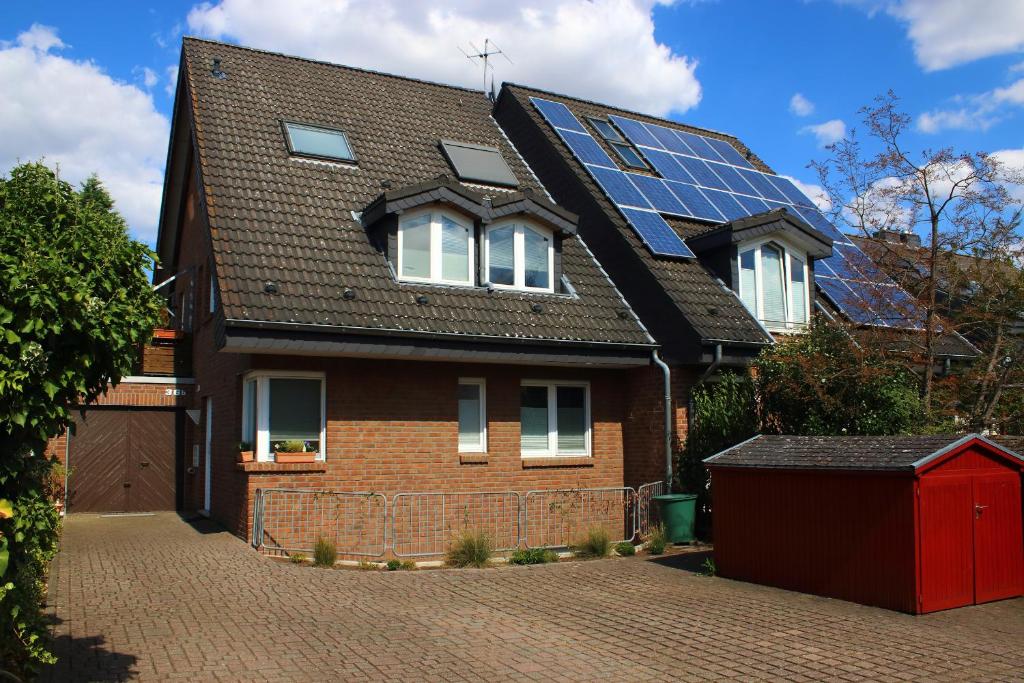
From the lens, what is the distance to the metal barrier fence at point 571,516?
14664 millimetres

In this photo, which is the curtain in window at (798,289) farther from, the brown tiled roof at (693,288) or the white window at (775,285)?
the brown tiled roof at (693,288)

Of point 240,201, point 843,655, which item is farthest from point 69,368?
point 240,201

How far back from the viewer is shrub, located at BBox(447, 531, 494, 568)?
40.3 ft

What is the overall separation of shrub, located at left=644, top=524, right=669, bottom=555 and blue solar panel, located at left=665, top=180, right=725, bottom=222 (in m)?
7.48

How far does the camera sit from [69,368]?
5.66 m

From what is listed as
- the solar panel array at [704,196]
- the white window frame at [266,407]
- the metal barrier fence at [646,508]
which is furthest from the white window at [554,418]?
the white window frame at [266,407]

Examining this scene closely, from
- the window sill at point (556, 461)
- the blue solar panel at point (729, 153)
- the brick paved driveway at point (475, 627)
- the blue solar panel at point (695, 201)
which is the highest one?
the blue solar panel at point (729, 153)

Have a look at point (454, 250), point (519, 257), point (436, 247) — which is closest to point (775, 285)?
point (519, 257)

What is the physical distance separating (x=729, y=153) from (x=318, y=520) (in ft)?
51.6

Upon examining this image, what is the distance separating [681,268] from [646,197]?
232 cm

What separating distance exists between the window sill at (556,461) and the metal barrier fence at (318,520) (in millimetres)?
2819

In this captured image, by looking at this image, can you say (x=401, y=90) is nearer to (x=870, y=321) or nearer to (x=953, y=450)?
(x=870, y=321)

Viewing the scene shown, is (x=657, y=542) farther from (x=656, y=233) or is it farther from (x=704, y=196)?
(x=704, y=196)

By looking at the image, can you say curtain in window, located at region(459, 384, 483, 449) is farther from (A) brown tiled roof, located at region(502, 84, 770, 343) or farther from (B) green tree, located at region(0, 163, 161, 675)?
(B) green tree, located at region(0, 163, 161, 675)
